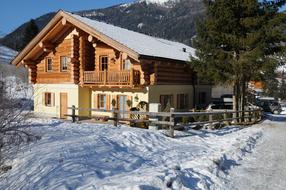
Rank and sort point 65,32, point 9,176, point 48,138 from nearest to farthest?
point 9,176
point 48,138
point 65,32

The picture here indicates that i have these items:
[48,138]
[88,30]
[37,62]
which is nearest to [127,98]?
[88,30]

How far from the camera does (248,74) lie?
2447 centimetres

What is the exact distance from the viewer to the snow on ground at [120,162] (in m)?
8.88

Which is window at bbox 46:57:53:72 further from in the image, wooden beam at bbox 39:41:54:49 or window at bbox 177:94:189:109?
window at bbox 177:94:189:109

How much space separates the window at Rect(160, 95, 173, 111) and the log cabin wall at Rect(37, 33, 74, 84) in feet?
22.2

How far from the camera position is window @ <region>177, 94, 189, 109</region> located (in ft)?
95.5

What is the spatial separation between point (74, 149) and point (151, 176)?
3.37 meters

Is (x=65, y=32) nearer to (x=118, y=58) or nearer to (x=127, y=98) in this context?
(x=118, y=58)

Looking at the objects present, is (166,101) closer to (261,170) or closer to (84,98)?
(84,98)

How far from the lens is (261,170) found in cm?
1158

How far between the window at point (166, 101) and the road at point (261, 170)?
10850 millimetres

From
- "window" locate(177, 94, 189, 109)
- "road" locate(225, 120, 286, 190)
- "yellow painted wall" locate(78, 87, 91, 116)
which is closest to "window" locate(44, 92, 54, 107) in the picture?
"yellow painted wall" locate(78, 87, 91, 116)

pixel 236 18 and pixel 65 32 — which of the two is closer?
pixel 236 18

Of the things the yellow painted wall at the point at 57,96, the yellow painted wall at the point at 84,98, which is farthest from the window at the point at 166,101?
the yellow painted wall at the point at 57,96
